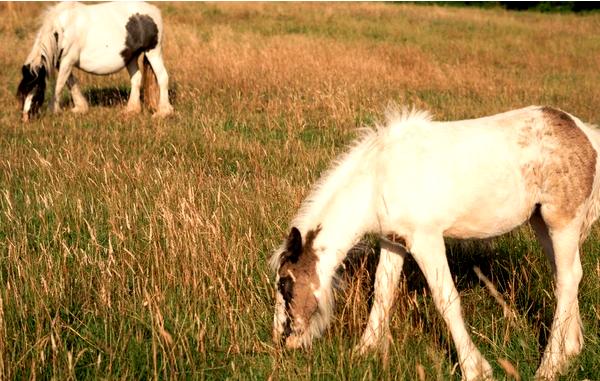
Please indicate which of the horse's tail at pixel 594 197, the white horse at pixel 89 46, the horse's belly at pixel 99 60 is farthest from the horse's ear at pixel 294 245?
the horse's belly at pixel 99 60

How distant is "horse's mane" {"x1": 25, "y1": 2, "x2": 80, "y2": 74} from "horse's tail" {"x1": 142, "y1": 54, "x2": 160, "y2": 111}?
163cm

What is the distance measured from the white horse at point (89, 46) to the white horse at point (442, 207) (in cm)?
776

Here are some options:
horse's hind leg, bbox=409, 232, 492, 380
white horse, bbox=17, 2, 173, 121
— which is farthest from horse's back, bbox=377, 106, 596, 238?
white horse, bbox=17, 2, 173, 121

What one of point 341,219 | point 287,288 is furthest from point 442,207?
point 287,288

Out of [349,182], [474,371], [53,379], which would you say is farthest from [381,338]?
[53,379]

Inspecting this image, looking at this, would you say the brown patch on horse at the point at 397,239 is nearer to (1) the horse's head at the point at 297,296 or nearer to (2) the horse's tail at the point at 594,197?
(1) the horse's head at the point at 297,296

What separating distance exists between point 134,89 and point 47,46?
1721mm

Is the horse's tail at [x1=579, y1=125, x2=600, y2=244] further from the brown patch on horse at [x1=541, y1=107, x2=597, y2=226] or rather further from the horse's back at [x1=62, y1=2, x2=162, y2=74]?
the horse's back at [x1=62, y1=2, x2=162, y2=74]

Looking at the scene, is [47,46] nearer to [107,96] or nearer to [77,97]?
[77,97]

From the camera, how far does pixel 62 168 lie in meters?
6.56

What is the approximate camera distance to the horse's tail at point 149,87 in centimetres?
1171

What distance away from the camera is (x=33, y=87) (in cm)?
1046

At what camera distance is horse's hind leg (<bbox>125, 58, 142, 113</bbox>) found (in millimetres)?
11417

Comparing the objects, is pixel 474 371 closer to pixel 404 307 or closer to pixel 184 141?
pixel 404 307
